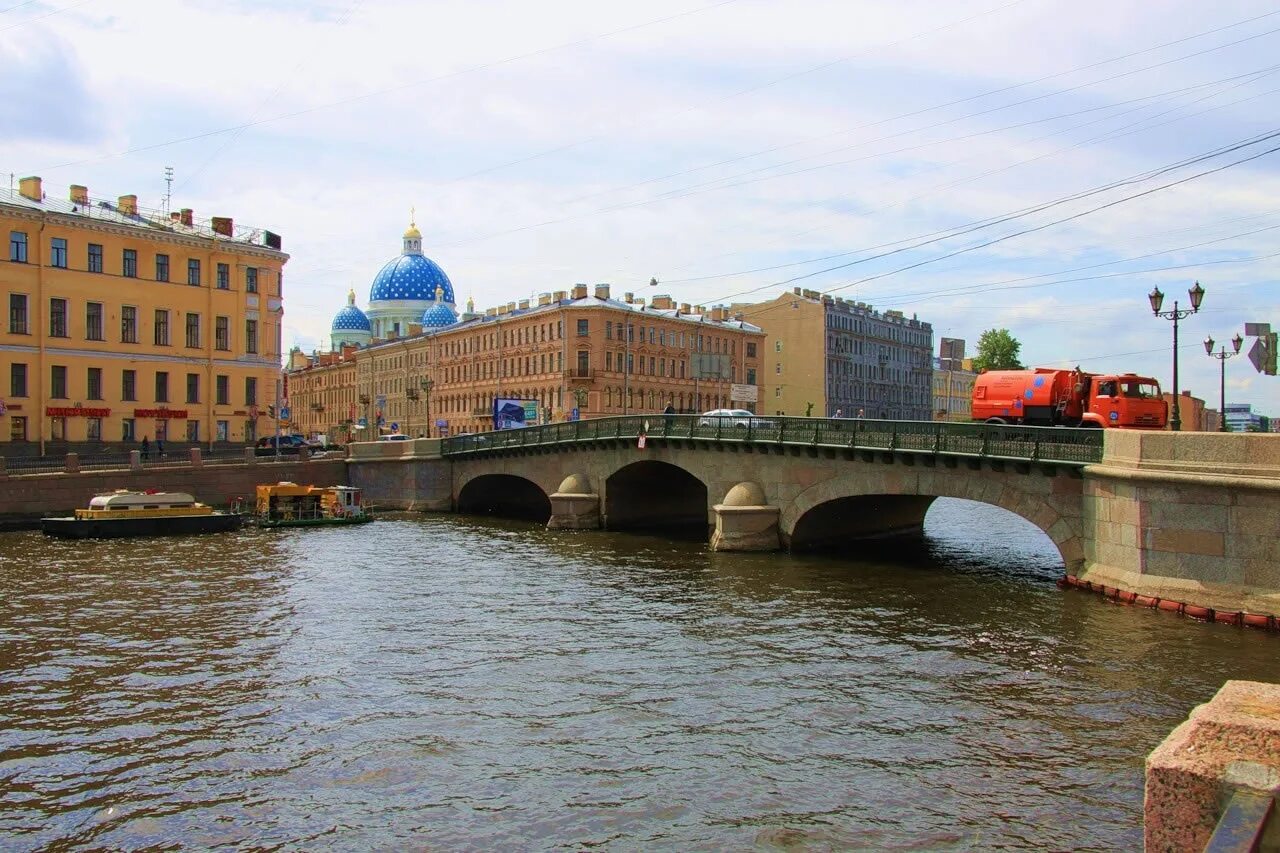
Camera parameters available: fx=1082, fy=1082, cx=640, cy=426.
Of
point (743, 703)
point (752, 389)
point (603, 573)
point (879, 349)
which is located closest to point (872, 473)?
point (603, 573)

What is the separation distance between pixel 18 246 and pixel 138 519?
852 inches

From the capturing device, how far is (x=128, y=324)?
59.7 m

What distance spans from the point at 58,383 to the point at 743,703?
51.0m

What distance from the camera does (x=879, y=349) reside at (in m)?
137

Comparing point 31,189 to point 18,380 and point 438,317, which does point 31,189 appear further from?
point 438,317

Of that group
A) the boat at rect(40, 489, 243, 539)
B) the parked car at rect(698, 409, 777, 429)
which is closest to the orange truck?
the parked car at rect(698, 409, 777, 429)

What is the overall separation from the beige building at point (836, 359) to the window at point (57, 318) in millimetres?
67431

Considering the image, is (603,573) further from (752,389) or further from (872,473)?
(752,389)

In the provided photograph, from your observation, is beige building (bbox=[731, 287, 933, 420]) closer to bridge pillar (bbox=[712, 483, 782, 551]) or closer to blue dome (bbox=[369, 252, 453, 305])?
blue dome (bbox=[369, 252, 453, 305])

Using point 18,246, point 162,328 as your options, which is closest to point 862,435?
point 162,328

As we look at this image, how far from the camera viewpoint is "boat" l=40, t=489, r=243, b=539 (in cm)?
4200

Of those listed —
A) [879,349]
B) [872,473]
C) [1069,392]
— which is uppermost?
[879,349]

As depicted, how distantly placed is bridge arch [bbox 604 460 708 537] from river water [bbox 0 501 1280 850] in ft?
50.2

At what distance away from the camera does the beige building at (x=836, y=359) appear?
391ft
